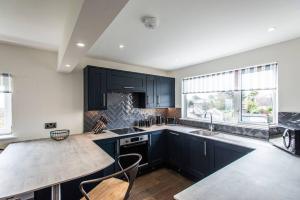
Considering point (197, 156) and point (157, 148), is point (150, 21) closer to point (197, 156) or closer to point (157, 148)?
point (197, 156)

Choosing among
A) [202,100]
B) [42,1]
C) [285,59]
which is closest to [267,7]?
[285,59]

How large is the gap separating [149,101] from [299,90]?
249 centimetres

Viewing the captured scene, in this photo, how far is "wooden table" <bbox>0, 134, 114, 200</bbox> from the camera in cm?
113

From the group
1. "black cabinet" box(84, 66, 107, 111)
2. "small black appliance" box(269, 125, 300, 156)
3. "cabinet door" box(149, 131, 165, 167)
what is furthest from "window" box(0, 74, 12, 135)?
"small black appliance" box(269, 125, 300, 156)

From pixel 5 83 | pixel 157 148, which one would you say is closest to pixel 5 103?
pixel 5 83

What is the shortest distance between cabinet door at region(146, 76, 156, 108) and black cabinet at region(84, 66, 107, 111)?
1.00 m

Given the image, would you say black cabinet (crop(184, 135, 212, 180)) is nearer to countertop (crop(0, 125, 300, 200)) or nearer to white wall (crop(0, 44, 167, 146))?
countertop (crop(0, 125, 300, 200))

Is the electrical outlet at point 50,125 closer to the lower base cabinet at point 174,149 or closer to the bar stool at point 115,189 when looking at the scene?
the bar stool at point 115,189

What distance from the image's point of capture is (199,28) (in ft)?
5.78

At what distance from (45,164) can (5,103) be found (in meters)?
1.50

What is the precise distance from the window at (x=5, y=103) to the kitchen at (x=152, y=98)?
0.01 meters

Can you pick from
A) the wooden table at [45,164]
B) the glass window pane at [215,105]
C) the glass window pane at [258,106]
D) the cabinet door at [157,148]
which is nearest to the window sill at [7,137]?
the wooden table at [45,164]

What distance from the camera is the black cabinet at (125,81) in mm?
2871

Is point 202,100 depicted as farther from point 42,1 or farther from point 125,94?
point 42,1
